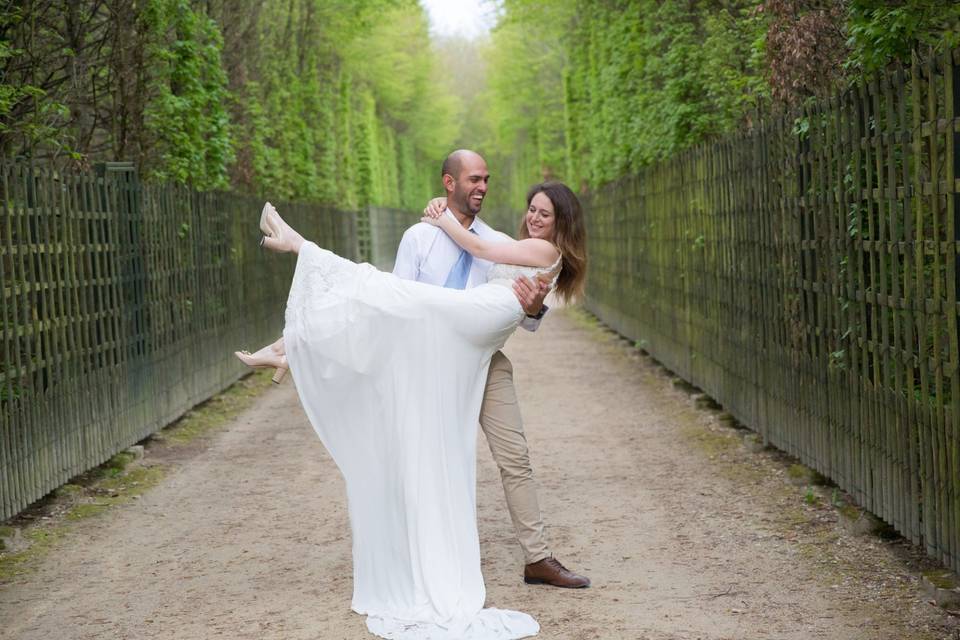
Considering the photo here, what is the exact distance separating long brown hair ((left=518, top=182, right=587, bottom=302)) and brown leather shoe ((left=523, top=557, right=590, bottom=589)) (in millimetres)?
1260

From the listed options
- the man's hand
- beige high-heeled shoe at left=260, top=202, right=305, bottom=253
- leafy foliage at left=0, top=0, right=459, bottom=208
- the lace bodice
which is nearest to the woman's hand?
the lace bodice

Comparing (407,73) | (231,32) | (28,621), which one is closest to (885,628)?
(28,621)

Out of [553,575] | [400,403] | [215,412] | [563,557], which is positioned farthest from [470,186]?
[215,412]

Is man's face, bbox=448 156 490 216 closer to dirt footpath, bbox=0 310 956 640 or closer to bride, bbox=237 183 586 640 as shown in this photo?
bride, bbox=237 183 586 640

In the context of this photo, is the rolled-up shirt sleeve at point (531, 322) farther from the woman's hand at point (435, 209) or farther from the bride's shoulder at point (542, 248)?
the woman's hand at point (435, 209)

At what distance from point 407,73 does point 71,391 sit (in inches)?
2228

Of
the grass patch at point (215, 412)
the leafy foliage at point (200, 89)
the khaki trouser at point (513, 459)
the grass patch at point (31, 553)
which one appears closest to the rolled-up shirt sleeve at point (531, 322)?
the khaki trouser at point (513, 459)

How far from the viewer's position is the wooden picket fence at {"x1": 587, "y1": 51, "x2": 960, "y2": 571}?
561 cm

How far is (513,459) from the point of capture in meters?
6.29

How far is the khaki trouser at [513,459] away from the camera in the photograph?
625 cm

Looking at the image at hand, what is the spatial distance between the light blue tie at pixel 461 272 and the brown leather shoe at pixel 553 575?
1345mm

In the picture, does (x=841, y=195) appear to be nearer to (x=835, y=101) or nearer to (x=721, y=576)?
(x=835, y=101)

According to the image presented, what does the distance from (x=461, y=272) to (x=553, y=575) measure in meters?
1.47

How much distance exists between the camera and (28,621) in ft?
19.6
